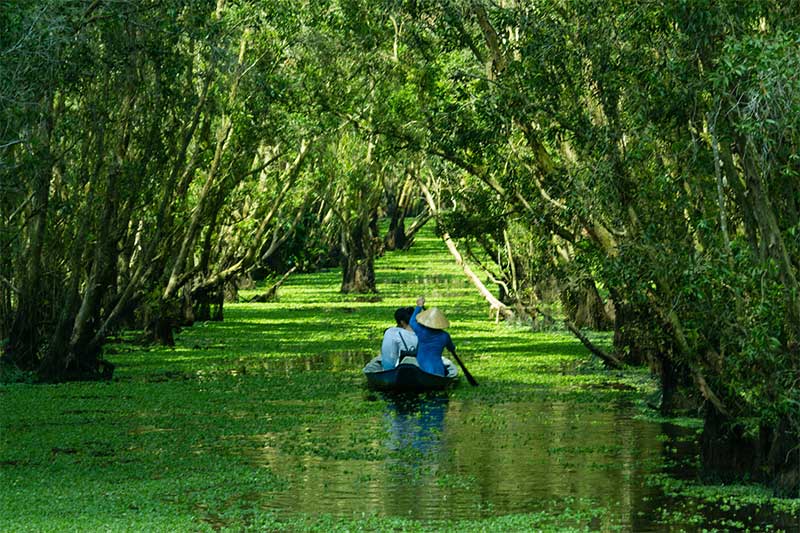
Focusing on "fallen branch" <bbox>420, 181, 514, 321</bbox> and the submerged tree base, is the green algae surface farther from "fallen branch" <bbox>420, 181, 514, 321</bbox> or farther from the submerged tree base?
"fallen branch" <bbox>420, 181, 514, 321</bbox>

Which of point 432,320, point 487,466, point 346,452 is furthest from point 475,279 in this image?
point 487,466

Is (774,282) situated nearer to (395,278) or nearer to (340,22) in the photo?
(340,22)

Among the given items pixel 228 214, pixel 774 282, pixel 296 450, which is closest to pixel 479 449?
pixel 296 450

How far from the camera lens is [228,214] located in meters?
36.7

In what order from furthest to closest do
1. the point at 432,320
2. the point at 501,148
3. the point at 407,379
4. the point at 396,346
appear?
the point at 396,346, the point at 432,320, the point at 407,379, the point at 501,148

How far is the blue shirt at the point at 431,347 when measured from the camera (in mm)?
24828

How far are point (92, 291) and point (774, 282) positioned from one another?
47.4 ft

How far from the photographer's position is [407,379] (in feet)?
80.4

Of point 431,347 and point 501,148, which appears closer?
point 501,148

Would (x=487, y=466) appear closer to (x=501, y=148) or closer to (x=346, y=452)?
(x=346, y=452)

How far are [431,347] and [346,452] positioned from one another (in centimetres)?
738

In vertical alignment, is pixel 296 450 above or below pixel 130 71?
below

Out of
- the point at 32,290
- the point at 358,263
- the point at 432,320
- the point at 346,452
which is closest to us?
the point at 346,452

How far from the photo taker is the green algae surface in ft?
44.2
